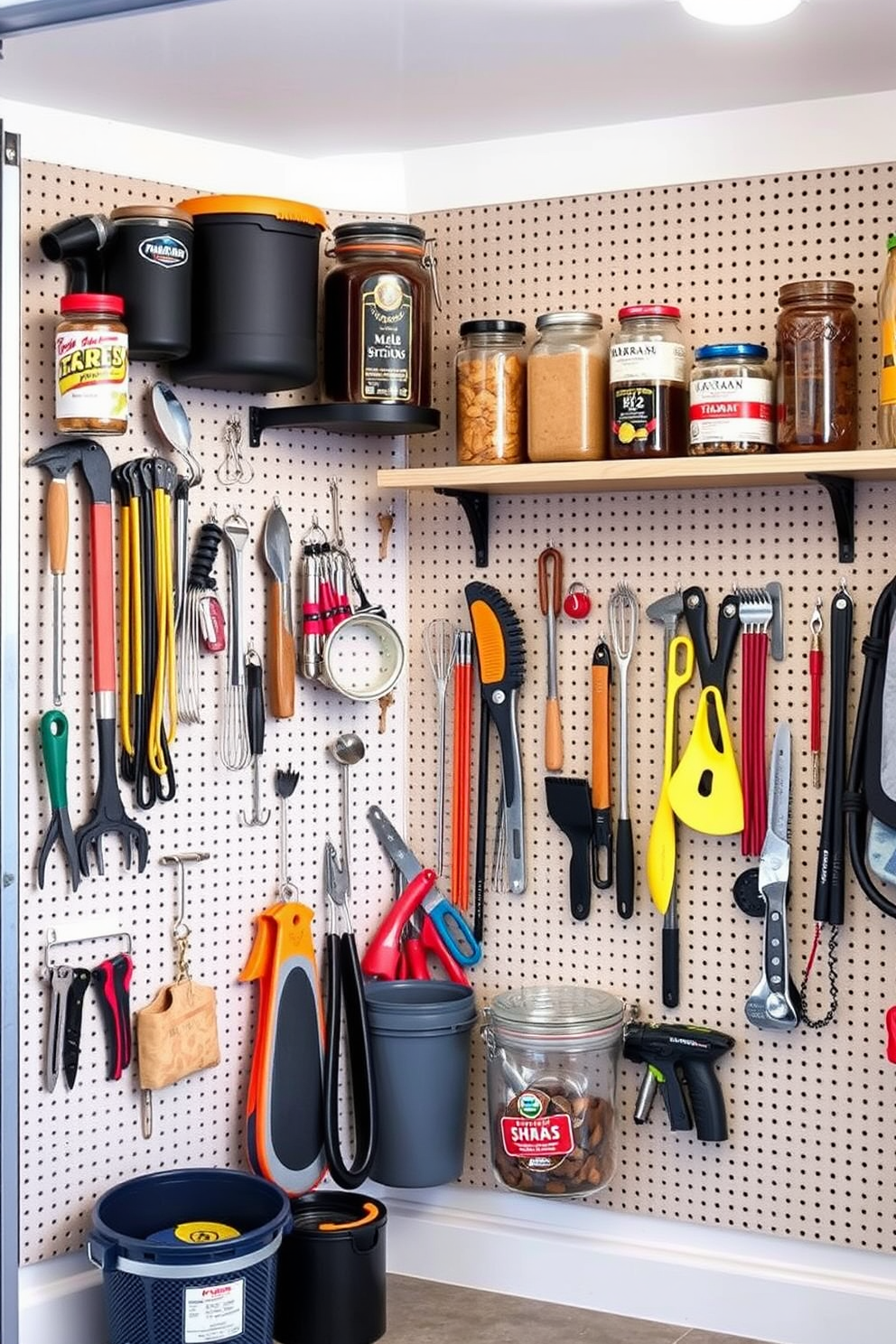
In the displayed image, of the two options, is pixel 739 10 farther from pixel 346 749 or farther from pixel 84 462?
pixel 346 749

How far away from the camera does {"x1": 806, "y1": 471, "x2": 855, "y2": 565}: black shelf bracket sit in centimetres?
275

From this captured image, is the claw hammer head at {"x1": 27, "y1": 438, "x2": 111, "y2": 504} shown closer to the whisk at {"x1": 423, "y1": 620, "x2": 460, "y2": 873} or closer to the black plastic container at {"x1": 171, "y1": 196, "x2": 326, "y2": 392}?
the black plastic container at {"x1": 171, "y1": 196, "x2": 326, "y2": 392}

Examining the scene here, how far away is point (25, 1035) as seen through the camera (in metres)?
2.73

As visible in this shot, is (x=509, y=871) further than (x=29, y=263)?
Yes

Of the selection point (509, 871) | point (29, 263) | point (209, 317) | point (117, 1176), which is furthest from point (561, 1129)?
point (29, 263)

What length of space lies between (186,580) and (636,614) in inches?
32.3

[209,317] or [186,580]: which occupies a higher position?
[209,317]

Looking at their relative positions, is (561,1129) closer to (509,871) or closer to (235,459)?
(509,871)

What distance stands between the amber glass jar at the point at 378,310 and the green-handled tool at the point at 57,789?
774 millimetres

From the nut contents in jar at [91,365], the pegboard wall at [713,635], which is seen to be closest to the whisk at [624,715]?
the pegboard wall at [713,635]

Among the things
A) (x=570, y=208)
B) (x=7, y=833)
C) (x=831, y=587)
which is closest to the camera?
(x=7, y=833)

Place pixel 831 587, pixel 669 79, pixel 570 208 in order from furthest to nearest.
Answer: pixel 570 208
pixel 831 587
pixel 669 79

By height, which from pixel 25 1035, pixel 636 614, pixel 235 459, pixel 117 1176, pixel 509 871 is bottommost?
pixel 117 1176

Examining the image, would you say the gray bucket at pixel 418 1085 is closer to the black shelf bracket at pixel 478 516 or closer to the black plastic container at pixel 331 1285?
the black plastic container at pixel 331 1285
